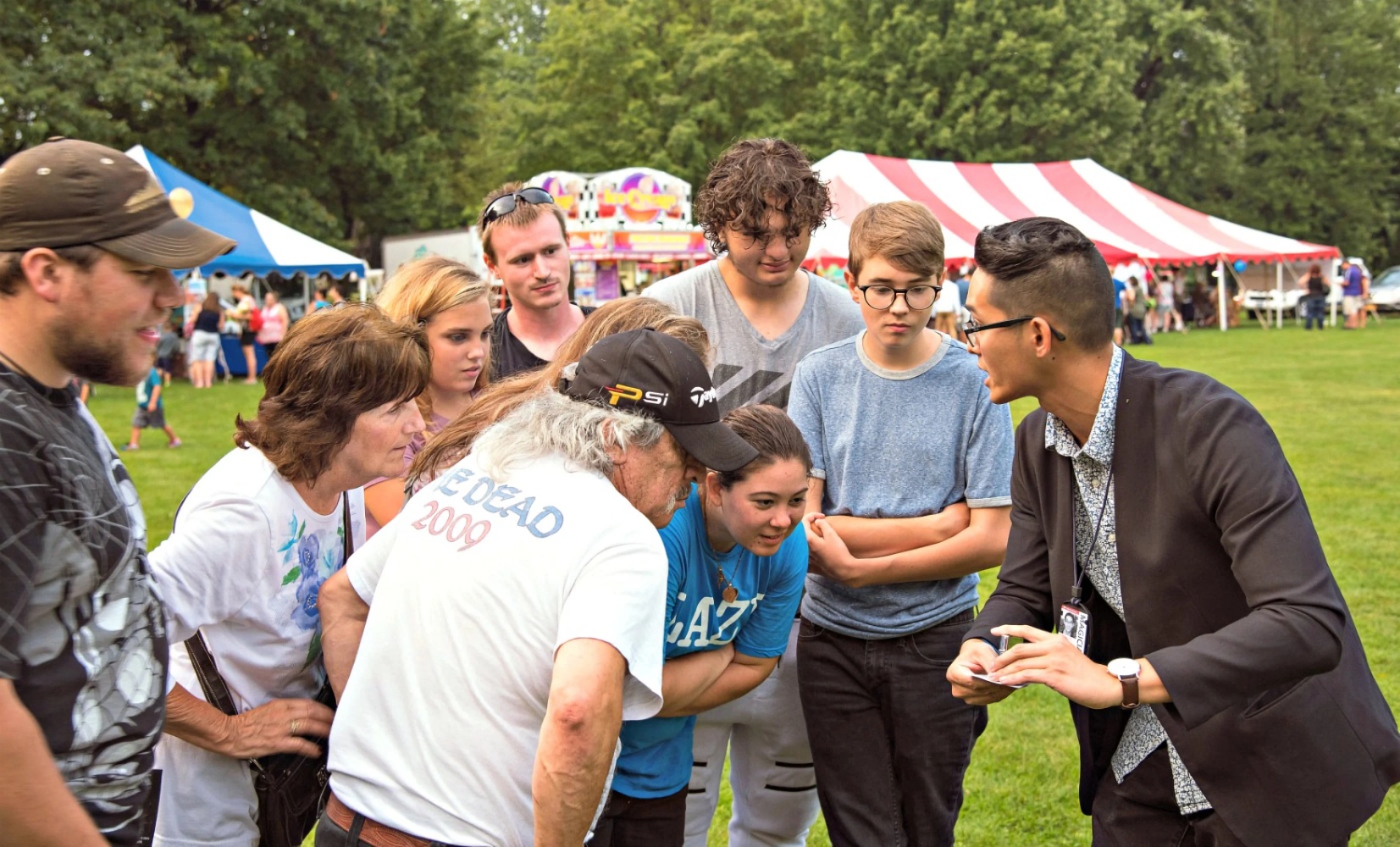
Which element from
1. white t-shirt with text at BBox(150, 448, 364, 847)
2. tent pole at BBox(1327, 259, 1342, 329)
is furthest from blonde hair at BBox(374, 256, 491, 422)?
tent pole at BBox(1327, 259, 1342, 329)

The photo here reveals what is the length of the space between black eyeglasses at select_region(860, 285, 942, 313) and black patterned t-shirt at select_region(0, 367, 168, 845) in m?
1.99

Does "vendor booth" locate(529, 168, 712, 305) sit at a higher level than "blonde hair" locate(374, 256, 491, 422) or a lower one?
lower

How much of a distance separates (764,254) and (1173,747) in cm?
178

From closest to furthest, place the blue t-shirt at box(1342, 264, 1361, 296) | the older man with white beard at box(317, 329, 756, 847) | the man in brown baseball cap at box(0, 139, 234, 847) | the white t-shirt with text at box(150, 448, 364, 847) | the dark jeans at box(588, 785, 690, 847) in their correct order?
the man in brown baseball cap at box(0, 139, 234, 847) → the older man with white beard at box(317, 329, 756, 847) → the white t-shirt with text at box(150, 448, 364, 847) → the dark jeans at box(588, 785, 690, 847) → the blue t-shirt at box(1342, 264, 1361, 296)

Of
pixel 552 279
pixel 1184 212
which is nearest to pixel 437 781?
pixel 552 279

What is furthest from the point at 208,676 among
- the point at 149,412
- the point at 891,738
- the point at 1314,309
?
the point at 1314,309

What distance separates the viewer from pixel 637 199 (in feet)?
96.5

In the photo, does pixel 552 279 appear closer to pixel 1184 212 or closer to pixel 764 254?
pixel 764 254

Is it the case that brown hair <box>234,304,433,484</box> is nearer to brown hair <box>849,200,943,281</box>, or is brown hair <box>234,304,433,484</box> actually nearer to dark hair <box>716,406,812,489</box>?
dark hair <box>716,406,812,489</box>

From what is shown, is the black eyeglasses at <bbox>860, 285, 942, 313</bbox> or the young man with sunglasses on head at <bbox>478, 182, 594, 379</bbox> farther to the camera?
the young man with sunglasses on head at <bbox>478, 182, 594, 379</bbox>

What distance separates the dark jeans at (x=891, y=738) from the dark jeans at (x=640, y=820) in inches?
24.3

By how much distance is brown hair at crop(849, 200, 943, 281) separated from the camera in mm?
3260

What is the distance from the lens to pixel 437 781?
204 centimetres

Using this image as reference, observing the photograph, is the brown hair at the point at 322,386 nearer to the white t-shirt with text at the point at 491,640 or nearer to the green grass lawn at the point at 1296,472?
the white t-shirt with text at the point at 491,640
